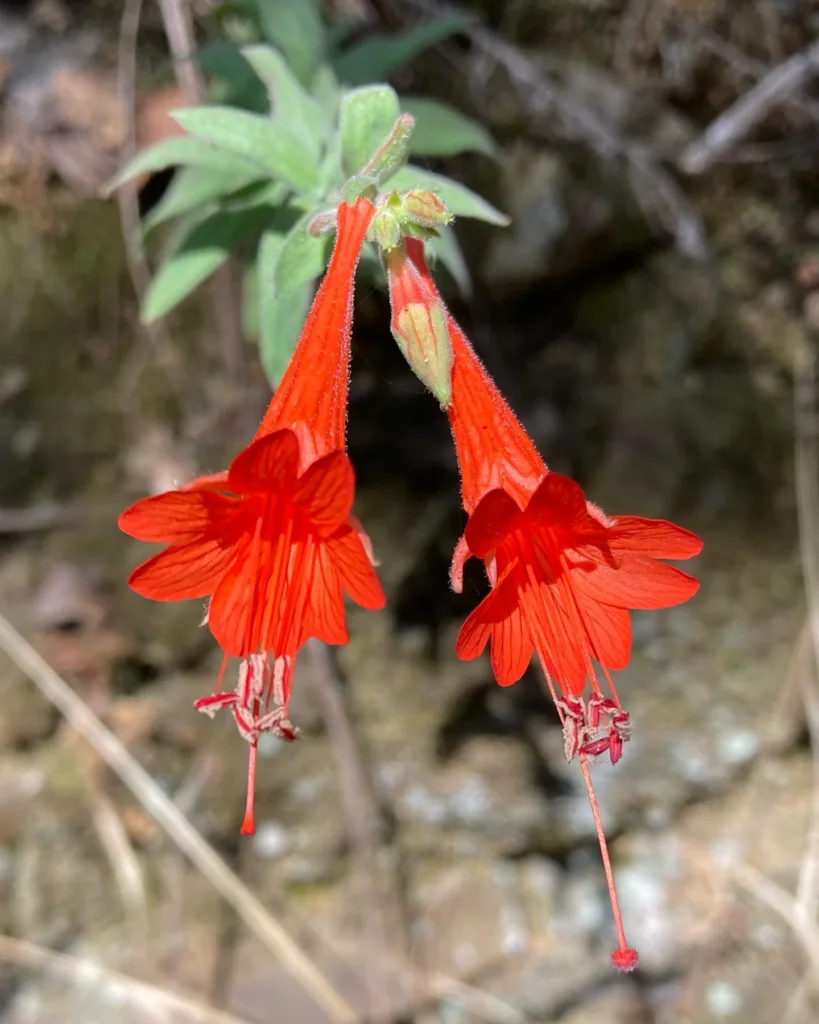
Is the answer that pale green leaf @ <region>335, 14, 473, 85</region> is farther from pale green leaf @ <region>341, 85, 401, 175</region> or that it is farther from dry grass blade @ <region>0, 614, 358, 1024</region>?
dry grass blade @ <region>0, 614, 358, 1024</region>

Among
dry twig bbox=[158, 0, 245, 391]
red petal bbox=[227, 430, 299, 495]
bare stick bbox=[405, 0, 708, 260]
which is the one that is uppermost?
bare stick bbox=[405, 0, 708, 260]

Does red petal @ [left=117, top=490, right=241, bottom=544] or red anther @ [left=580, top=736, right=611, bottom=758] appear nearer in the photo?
red petal @ [left=117, top=490, right=241, bottom=544]

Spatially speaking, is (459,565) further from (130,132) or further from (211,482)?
(130,132)

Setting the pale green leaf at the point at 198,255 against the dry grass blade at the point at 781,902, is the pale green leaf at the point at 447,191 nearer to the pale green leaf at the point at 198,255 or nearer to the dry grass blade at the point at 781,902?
the pale green leaf at the point at 198,255

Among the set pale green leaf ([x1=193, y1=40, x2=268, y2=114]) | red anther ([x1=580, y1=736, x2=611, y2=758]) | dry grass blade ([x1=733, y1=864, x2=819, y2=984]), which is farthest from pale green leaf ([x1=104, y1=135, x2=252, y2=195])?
dry grass blade ([x1=733, y1=864, x2=819, y2=984])

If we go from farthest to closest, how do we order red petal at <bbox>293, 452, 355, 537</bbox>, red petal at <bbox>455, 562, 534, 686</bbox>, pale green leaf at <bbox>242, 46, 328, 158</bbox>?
pale green leaf at <bbox>242, 46, 328, 158</bbox> → red petal at <bbox>455, 562, 534, 686</bbox> → red petal at <bbox>293, 452, 355, 537</bbox>

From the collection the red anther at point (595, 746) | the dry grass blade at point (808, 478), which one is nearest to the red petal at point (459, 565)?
the red anther at point (595, 746)

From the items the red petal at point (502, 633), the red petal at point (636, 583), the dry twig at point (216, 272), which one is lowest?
the red petal at point (502, 633)
